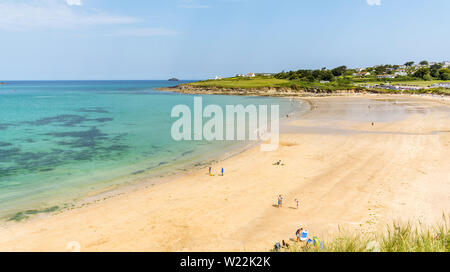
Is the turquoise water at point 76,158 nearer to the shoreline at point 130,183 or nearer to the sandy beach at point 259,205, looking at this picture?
the shoreline at point 130,183

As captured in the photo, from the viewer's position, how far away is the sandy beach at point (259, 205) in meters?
13.2

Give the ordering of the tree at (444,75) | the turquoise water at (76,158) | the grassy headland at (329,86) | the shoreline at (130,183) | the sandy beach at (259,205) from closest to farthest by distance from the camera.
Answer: the sandy beach at (259,205)
the shoreline at (130,183)
the turquoise water at (76,158)
the grassy headland at (329,86)
the tree at (444,75)

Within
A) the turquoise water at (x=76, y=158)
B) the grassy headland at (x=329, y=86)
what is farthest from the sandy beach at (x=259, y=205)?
the grassy headland at (x=329, y=86)

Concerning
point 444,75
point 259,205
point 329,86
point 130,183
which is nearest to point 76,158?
point 130,183

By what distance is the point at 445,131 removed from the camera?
35156mm

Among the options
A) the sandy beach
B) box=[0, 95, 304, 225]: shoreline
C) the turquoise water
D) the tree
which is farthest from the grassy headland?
box=[0, 95, 304, 225]: shoreline

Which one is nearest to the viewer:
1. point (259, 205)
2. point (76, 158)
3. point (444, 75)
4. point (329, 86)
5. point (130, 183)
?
point (259, 205)

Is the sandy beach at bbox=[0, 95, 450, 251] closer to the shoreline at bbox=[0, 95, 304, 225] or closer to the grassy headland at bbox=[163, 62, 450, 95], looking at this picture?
the shoreline at bbox=[0, 95, 304, 225]

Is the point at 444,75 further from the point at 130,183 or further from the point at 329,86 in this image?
the point at 130,183

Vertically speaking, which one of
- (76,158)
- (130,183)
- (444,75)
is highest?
(444,75)

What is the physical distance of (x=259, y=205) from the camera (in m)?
16.4

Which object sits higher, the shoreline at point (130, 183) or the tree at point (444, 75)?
the tree at point (444, 75)

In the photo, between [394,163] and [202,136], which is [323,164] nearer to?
[394,163]

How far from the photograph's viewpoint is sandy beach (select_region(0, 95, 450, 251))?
13.2m
